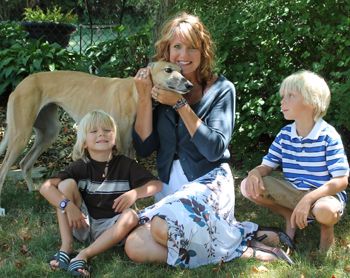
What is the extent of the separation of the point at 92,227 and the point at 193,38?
57.6 inches

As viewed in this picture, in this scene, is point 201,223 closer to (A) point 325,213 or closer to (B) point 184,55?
(A) point 325,213

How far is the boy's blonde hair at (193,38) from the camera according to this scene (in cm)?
362

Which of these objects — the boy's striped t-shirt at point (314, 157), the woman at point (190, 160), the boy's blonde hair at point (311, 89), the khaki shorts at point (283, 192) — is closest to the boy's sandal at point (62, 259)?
the woman at point (190, 160)

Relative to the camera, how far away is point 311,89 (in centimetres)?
348

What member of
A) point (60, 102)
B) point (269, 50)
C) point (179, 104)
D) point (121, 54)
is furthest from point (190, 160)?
point (121, 54)

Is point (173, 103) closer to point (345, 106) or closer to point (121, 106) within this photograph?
point (121, 106)

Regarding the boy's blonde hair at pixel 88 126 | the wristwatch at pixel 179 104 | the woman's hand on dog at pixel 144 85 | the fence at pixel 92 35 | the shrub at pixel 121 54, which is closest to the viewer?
the wristwatch at pixel 179 104

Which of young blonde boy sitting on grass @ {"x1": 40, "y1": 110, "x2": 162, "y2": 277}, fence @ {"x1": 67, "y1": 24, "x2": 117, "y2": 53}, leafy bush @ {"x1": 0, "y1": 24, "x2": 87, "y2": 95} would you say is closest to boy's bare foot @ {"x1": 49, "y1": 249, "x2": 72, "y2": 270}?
young blonde boy sitting on grass @ {"x1": 40, "y1": 110, "x2": 162, "y2": 277}

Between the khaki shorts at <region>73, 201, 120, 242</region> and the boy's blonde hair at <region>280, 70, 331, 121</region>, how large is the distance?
1.46 meters

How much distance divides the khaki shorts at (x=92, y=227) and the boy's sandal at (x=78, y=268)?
389 millimetres

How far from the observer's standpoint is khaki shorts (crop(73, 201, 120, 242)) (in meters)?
3.56

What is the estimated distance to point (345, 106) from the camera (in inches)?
180

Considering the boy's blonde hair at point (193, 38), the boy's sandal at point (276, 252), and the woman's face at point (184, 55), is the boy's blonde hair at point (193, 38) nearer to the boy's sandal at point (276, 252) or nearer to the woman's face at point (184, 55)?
the woman's face at point (184, 55)

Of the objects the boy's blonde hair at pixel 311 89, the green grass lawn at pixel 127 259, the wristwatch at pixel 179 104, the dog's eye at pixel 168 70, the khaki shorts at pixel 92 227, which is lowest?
the green grass lawn at pixel 127 259
